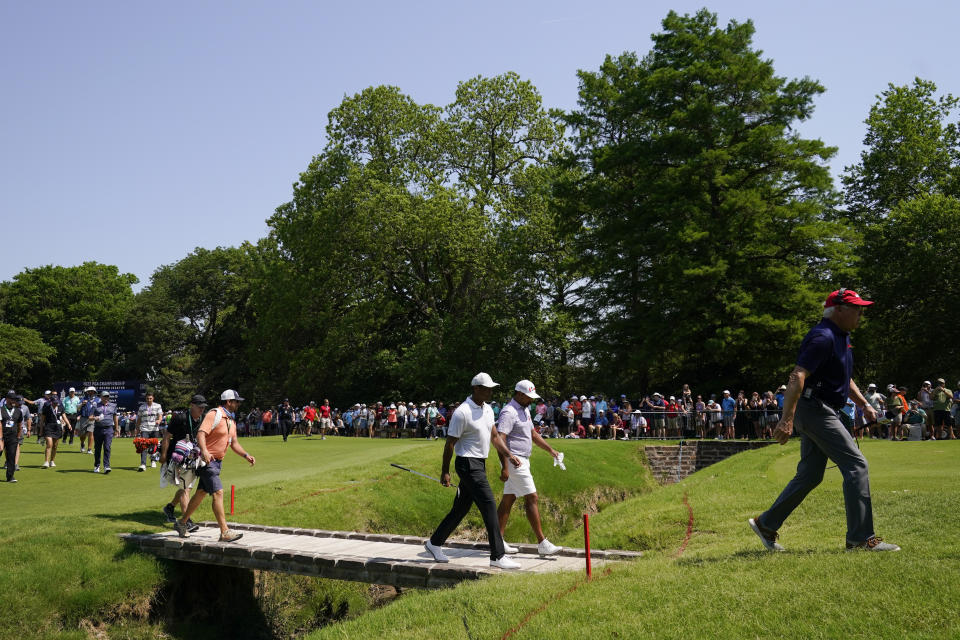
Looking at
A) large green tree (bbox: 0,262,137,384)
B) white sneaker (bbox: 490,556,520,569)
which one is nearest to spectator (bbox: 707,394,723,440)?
white sneaker (bbox: 490,556,520,569)

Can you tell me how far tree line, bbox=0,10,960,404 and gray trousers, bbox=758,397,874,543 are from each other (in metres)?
25.5

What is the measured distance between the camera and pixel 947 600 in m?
5.86

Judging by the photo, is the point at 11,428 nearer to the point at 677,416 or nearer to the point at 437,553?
the point at 437,553

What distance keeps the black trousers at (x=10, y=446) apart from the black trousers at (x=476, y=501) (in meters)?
13.3

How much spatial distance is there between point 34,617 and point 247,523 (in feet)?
13.9

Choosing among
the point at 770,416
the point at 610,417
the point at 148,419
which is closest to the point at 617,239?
the point at 610,417

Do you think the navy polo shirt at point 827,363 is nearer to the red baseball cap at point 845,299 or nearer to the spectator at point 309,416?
A: the red baseball cap at point 845,299

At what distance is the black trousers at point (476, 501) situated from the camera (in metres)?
8.96

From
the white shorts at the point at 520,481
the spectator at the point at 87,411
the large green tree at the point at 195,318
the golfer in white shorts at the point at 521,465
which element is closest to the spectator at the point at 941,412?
the golfer in white shorts at the point at 521,465

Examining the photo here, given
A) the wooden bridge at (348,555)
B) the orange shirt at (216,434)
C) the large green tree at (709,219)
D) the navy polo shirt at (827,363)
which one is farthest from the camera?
the large green tree at (709,219)

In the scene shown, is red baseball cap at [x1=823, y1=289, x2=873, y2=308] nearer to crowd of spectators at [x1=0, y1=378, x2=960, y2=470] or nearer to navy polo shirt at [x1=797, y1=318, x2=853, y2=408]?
navy polo shirt at [x1=797, y1=318, x2=853, y2=408]

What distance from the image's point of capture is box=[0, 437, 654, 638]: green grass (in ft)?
35.3

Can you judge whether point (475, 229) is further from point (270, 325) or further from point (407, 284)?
point (270, 325)

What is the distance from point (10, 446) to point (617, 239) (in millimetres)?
26990
